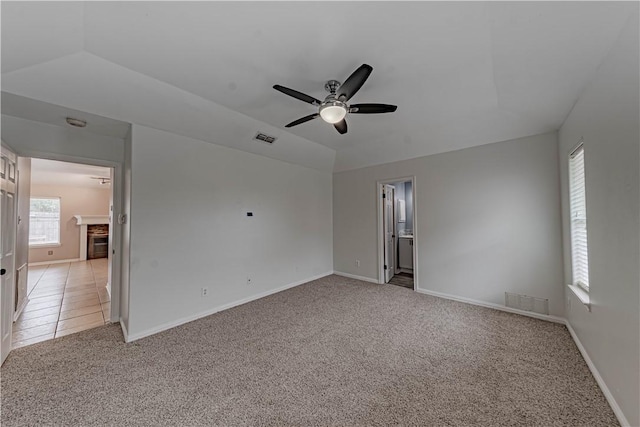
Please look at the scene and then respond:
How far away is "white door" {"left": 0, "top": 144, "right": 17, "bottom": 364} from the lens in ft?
7.11

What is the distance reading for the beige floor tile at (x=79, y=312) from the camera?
3273 mm

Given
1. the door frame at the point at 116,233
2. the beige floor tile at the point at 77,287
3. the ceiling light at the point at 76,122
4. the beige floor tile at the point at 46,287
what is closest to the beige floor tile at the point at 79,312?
the door frame at the point at 116,233

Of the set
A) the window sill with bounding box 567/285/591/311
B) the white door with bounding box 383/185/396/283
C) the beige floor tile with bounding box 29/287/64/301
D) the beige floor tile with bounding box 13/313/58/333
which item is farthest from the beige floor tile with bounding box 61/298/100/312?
the window sill with bounding box 567/285/591/311

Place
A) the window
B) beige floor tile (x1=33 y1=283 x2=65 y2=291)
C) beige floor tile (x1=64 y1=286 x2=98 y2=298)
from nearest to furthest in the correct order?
beige floor tile (x1=64 y1=286 x2=98 y2=298)
beige floor tile (x1=33 y1=283 x2=65 y2=291)
the window

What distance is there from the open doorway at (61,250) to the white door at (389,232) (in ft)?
14.8

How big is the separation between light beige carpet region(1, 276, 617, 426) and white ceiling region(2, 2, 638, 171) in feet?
8.09

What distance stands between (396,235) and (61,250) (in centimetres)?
961

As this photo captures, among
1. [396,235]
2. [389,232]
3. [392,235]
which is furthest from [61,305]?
[396,235]

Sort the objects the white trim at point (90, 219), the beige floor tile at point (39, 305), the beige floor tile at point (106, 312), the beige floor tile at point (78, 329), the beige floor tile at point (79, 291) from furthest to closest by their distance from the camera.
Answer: the white trim at point (90, 219)
the beige floor tile at point (79, 291)
the beige floor tile at point (39, 305)
the beige floor tile at point (106, 312)
the beige floor tile at point (78, 329)

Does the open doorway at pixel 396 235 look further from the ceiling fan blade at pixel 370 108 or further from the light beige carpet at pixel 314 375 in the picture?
the ceiling fan blade at pixel 370 108

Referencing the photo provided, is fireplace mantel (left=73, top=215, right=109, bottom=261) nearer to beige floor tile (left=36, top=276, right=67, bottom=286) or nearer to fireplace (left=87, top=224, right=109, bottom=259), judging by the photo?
fireplace (left=87, top=224, right=109, bottom=259)

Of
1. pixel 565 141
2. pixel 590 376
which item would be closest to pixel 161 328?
pixel 590 376

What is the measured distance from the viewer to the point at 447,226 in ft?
12.8

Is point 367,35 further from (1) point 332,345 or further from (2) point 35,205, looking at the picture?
(2) point 35,205
